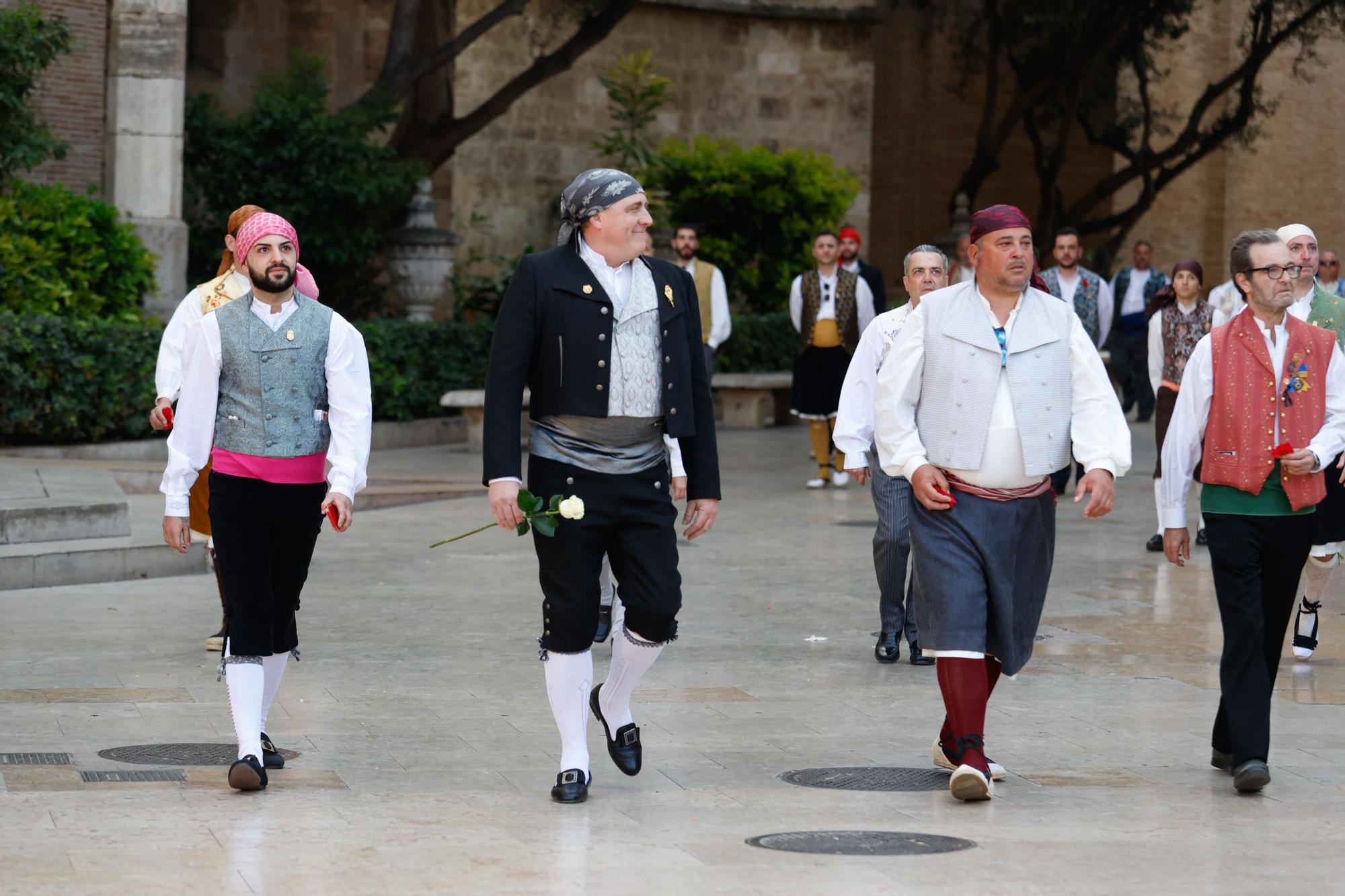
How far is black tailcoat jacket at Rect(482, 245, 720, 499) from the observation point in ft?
20.3

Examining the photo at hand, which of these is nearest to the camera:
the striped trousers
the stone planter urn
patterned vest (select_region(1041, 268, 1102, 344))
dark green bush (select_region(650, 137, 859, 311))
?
the striped trousers

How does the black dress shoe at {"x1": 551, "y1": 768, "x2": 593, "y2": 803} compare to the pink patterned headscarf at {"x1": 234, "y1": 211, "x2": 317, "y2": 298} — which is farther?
the pink patterned headscarf at {"x1": 234, "y1": 211, "x2": 317, "y2": 298}

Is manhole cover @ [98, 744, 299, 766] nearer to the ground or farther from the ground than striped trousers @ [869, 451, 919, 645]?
nearer to the ground

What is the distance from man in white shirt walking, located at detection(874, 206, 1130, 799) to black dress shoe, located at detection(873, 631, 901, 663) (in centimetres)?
253

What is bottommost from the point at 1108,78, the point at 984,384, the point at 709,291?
the point at 709,291

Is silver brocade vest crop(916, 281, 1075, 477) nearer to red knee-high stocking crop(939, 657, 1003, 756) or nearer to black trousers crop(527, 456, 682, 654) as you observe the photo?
red knee-high stocking crop(939, 657, 1003, 756)

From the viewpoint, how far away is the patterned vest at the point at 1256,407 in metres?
6.59

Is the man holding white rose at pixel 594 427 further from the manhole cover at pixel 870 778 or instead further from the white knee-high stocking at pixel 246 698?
the white knee-high stocking at pixel 246 698

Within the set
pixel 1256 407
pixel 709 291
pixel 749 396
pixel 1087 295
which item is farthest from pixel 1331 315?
pixel 749 396

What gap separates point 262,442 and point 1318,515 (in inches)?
172

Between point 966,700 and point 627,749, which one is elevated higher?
point 966,700

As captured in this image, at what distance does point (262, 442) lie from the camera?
6.32m

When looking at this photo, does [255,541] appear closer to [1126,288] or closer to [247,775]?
[247,775]

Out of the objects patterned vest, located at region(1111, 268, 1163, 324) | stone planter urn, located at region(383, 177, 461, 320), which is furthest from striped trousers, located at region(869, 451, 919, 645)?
Result: patterned vest, located at region(1111, 268, 1163, 324)
